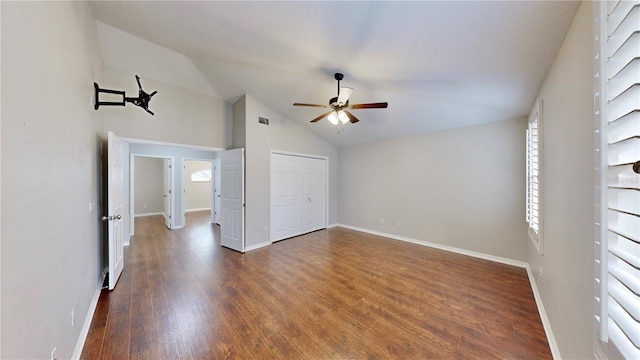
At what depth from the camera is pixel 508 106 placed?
10.5 feet

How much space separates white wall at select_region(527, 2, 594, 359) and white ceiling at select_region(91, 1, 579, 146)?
0.30m

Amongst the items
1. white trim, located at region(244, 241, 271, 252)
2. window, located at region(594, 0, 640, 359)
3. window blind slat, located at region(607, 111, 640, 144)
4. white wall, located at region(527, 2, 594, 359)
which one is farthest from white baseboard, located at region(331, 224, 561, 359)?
white trim, located at region(244, 241, 271, 252)

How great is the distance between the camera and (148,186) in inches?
332

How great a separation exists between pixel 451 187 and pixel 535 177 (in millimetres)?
1660

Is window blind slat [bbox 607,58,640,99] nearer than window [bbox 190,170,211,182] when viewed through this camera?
Yes

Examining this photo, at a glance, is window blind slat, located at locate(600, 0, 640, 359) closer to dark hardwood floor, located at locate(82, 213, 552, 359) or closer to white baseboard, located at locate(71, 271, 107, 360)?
dark hardwood floor, located at locate(82, 213, 552, 359)

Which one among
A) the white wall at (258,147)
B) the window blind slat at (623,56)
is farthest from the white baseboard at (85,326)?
the window blind slat at (623,56)

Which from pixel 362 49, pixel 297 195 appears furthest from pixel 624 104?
pixel 297 195

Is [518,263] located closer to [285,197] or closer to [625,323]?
[625,323]

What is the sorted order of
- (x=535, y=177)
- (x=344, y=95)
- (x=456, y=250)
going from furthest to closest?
(x=456, y=250) → (x=344, y=95) → (x=535, y=177)

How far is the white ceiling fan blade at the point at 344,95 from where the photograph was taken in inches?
109

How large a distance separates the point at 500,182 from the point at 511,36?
2742mm

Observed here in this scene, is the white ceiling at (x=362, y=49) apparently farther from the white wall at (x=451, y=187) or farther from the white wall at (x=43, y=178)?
the white wall at (x=43, y=178)

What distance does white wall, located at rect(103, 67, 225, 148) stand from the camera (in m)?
3.36
